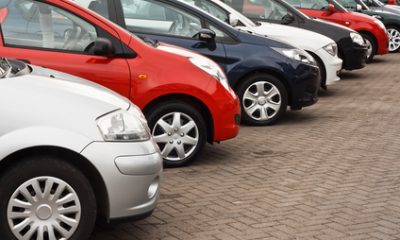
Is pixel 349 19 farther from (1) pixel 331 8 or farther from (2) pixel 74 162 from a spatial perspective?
(2) pixel 74 162

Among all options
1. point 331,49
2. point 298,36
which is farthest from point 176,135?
point 331,49

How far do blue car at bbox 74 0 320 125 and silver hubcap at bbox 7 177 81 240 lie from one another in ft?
13.0

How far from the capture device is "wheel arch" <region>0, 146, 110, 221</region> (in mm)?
4355

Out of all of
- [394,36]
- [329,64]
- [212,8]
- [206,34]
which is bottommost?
[329,64]

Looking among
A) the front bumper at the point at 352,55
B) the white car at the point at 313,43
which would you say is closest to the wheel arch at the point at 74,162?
the white car at the point at 313,43

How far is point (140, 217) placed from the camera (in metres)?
4.65

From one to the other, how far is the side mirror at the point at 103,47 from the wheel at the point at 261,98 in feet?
9.63

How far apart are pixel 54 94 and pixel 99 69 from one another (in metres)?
2.16

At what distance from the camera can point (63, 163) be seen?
174 inches

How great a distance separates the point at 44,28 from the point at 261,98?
340 centimetres

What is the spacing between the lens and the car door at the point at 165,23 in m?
8.38

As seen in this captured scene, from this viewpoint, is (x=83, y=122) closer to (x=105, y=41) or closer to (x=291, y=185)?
(x=105, y=41)

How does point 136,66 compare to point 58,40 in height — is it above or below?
below

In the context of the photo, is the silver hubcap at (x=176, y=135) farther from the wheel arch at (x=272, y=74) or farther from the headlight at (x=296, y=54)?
the headlight at (x=296, y=54)
